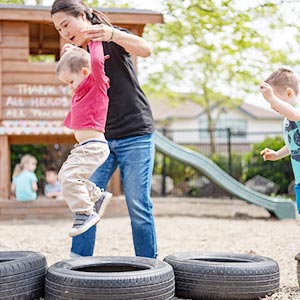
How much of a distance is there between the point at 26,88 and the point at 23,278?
6.88 meters

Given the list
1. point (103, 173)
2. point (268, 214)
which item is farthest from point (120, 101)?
point (268, 214)

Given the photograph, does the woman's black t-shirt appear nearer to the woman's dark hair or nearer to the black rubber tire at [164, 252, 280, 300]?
the woman's dark hair

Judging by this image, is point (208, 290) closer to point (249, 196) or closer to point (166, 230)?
Result: point (166, 230)

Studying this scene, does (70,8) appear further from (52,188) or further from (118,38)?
(52,188)

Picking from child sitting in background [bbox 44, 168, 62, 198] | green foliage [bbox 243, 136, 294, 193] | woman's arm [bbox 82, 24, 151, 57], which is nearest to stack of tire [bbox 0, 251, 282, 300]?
woman's arm [bbox 82, 24, 151, 57]

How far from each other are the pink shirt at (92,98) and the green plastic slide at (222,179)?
6403 millimetres

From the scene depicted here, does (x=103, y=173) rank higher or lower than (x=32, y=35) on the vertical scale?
lower

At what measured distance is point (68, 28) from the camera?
337cm

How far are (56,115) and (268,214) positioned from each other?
4.41 m

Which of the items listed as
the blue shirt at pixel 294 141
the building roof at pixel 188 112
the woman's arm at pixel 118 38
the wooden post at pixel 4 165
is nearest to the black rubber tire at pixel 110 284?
the blue shirt at pixel 294 141

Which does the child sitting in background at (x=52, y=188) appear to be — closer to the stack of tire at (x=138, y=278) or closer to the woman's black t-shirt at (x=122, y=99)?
the woman's black t-shirt at (x=122, y=99)

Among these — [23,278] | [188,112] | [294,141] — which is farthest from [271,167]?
[188,112]

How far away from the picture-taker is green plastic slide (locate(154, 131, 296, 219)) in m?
9.95

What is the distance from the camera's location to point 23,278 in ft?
10.1
